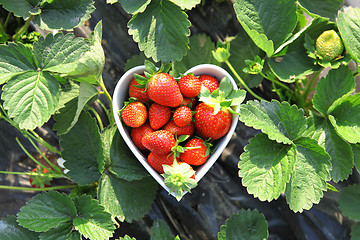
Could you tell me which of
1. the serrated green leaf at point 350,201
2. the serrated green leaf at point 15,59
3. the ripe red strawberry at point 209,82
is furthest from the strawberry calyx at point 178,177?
the serrated green leaf at point 350,201

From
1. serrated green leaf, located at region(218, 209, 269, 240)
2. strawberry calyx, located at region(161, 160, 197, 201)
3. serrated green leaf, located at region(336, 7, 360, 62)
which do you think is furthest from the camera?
serrated green leaf, located at region(218, 209, 269, 240)

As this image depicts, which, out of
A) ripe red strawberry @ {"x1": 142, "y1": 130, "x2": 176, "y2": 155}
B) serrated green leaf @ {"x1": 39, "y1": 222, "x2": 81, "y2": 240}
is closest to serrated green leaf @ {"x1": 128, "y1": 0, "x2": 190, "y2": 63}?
ripe red strawberry @ {"x1": 142, "y1": 130, "x2": 176, "y2": 155}

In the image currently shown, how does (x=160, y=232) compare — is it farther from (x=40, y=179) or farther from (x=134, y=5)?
(x=134, y=5)

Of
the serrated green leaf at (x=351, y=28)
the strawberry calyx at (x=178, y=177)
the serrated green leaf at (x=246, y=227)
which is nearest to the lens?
the strawberry calyx at (x=178, y=177)

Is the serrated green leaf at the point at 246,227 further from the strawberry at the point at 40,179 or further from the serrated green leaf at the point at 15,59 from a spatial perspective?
the serrated green leaf at the point at 15,59

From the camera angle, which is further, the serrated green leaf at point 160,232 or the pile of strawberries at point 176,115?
the serrated green leaf at point 160,232

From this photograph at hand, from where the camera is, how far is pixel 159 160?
886 millimetres

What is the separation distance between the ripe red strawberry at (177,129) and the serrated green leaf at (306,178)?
29cm

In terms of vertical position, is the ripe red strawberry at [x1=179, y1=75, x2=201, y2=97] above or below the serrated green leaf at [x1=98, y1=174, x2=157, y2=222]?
above

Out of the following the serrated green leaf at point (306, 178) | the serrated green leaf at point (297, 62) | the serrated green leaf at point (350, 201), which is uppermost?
the serrated green leaf at point (297, 62)

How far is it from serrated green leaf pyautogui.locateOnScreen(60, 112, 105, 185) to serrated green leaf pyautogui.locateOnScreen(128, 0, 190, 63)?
0.86 ft

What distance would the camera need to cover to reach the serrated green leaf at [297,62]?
1.00m

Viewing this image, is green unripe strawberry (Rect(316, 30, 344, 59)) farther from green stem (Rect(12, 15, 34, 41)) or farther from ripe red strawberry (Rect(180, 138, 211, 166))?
green stem (Rect(12, 15, 34, 41))

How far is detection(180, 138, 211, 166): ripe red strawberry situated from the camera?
857 millimetres
